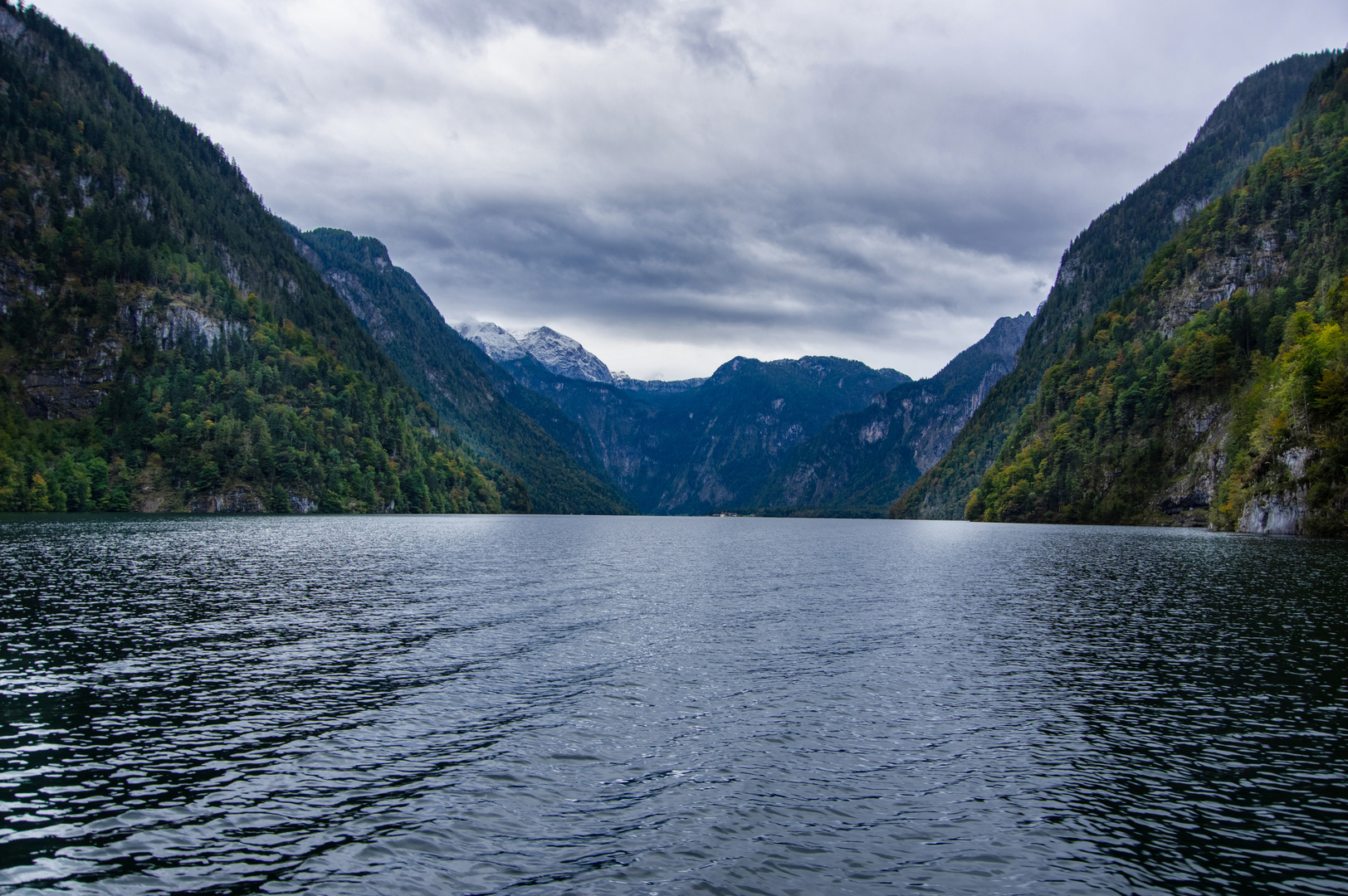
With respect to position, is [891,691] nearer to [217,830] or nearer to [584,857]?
[584,857]

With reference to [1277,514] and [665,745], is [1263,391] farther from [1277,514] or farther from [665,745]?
[665,745]

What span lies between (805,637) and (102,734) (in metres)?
30.4

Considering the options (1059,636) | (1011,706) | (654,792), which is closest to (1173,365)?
(1059,636)

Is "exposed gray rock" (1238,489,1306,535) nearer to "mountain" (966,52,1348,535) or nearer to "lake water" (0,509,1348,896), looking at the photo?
"mountain" (966,52,1348,535)

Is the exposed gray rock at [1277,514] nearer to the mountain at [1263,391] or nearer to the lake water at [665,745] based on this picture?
the mountain at [1263,391]

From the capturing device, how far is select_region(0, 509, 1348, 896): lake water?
15.0 metres

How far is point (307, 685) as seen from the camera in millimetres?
28312

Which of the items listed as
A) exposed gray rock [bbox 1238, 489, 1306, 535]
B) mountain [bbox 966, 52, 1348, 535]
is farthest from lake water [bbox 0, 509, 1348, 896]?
exposed gray rock [bbox 1238, 489, 1306, 535]

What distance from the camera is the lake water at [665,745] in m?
15.0

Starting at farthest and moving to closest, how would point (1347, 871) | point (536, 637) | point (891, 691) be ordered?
1. point (536, 637)
2. point (891, 691)
3. point (1347, 871)

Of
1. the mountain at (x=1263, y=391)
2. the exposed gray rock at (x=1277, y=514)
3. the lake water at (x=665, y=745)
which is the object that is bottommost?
the lake water at (x=665, y=745)

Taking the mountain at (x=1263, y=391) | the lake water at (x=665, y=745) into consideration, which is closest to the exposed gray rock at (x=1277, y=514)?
the mountain at (x=1263, y=391)

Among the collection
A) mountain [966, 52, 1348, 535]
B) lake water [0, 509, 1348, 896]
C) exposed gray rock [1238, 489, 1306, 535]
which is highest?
mountain [966, 52, 1348, 535]

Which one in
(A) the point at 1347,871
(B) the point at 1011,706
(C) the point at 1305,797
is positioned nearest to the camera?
(A) the point at 1347,871
